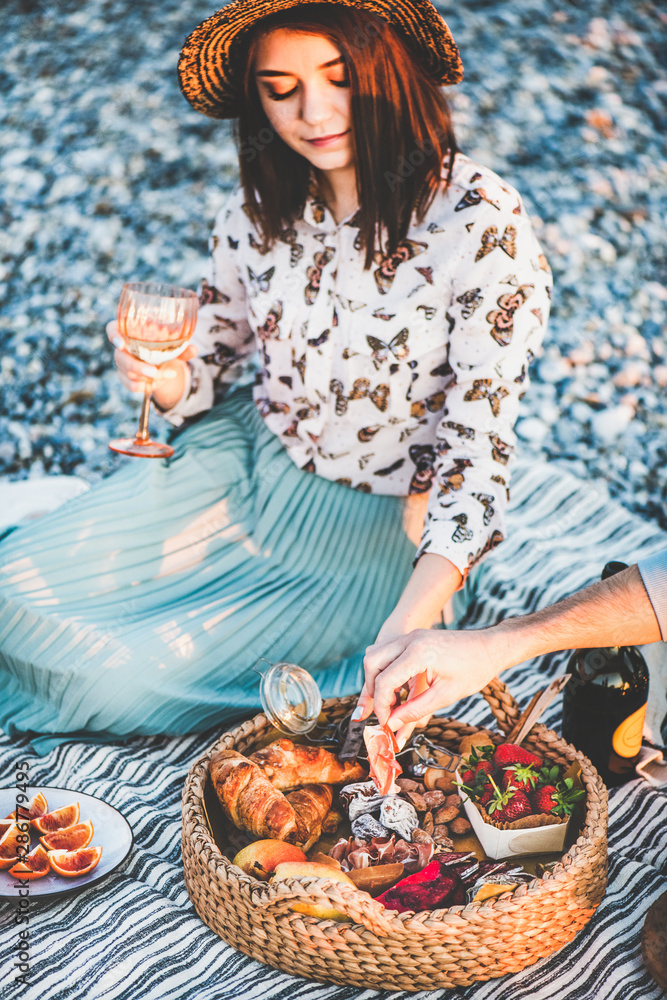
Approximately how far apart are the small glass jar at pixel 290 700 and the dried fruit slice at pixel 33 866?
0.54m

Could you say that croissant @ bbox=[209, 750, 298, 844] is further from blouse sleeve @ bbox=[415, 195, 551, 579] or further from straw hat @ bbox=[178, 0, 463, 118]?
straw hat @ bbox=[178, 0, 463, 118]

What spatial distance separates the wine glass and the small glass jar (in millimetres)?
634

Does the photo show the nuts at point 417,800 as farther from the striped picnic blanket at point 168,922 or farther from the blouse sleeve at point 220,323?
the blouse sleeve at point 220,323

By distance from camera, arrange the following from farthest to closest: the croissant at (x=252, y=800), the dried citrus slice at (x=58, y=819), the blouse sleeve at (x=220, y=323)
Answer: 1. the blouse sleeve at (x=220, y=323)
2. the dried citrus slice at (x=58, y=819)
3. the croissant at (x=252, y=800)

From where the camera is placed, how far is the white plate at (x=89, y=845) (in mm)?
1812

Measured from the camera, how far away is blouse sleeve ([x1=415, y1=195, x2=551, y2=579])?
2172mm

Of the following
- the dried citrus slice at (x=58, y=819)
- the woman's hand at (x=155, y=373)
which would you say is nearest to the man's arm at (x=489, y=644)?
the dried citrus slice at (x=58, y=819)

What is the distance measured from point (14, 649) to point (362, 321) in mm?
1293

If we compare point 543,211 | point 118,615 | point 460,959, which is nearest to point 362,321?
point 118,615

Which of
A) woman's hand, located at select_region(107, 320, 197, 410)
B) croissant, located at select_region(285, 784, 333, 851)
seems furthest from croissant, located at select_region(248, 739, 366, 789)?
woman's hand, located at select_region(107, 320, 197, 410)

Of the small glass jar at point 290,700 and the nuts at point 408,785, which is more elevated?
the small glass jar at point 290,700
